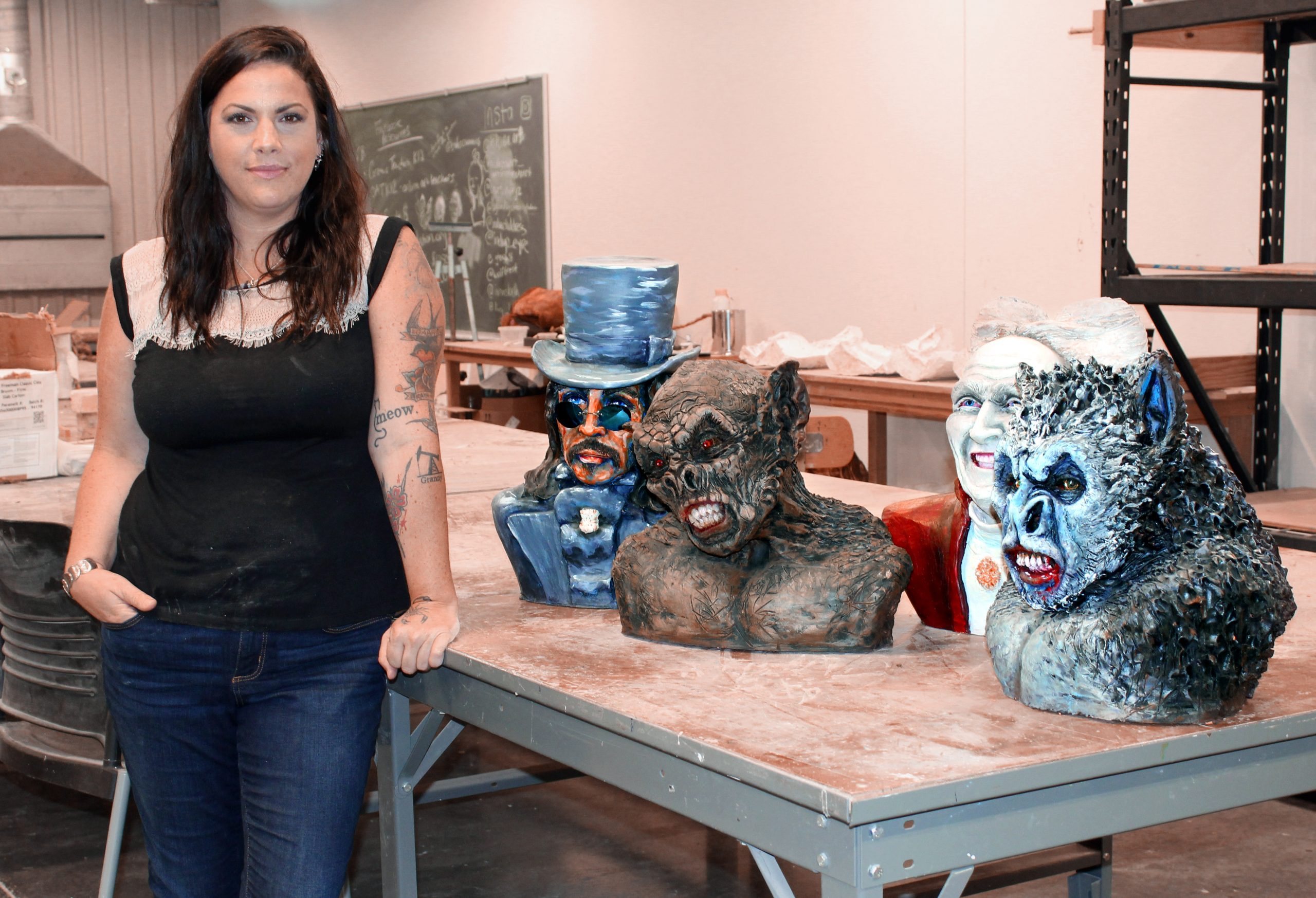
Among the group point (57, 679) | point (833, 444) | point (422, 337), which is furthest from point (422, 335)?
point (833, 444)

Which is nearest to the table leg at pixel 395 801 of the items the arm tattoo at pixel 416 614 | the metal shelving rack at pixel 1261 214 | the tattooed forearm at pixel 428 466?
the arm tattoo at pixel 416 614

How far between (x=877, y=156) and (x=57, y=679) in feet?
12.4

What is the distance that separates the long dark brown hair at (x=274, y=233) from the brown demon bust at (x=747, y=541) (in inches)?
17.3

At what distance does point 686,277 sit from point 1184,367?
320 centimetres

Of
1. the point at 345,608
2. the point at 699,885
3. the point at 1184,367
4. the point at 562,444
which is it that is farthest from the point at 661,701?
the point at 1184,367

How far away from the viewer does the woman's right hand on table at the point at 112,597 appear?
167cm

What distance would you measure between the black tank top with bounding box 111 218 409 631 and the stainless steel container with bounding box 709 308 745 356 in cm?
388

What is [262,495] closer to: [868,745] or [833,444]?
[868,745]

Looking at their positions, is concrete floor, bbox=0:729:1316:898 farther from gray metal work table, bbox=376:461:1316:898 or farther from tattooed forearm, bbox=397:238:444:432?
tattooed forearm, bbox=397:238:444:432

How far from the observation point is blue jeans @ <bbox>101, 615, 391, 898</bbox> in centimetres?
165

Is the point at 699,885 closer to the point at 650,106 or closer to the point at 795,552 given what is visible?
the point at 795,552

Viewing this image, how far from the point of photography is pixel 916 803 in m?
1.22

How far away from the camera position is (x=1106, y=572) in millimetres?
1357

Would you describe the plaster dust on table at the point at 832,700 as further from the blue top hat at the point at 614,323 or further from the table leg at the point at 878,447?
the table leg at the point at 878,447
